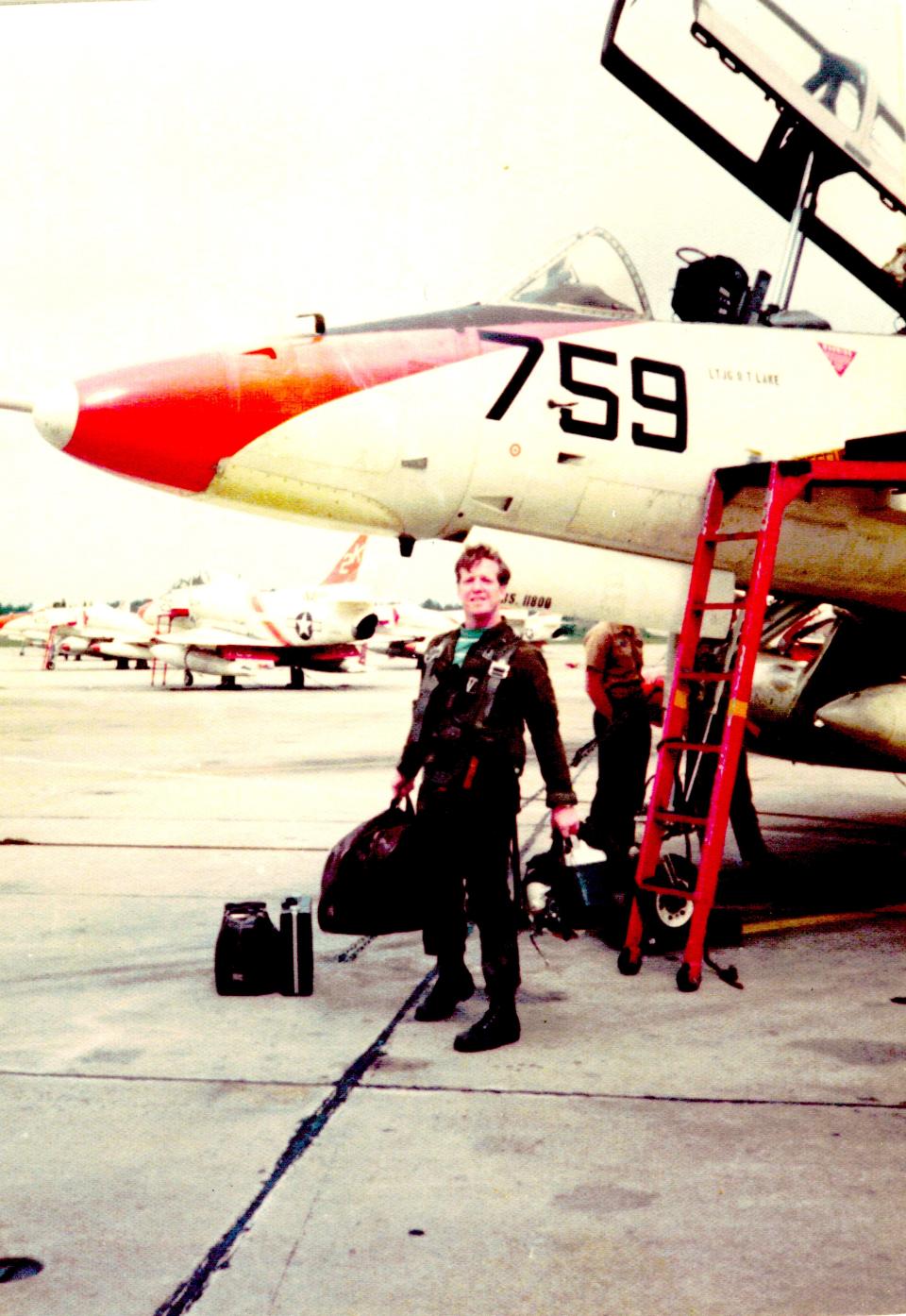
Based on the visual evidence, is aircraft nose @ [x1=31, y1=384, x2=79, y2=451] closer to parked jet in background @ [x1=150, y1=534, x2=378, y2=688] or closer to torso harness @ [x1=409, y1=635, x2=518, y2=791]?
torso harness @ [x1=409, y1=635, x2=518, y2=791]

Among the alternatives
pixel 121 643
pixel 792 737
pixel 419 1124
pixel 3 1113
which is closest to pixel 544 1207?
pixel 419 1124

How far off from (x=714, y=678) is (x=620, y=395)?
153 cm

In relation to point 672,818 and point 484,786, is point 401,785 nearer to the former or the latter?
point 484,786

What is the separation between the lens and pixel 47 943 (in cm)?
559

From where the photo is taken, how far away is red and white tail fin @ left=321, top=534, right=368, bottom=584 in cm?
3409

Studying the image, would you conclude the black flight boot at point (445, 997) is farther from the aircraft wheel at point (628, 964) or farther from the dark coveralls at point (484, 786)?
the aircraft wheel at point (628, 964)

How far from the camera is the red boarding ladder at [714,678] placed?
4.90 meters

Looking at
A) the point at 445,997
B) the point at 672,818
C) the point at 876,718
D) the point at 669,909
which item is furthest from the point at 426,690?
the point at 876,718

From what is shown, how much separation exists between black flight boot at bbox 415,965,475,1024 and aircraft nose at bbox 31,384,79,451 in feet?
9.19

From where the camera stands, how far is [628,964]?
202 inches

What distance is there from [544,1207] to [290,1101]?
1002 millimetres

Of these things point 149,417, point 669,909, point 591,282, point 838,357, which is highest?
point 591,282

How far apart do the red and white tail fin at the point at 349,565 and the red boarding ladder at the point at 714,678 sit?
2856 centimetres

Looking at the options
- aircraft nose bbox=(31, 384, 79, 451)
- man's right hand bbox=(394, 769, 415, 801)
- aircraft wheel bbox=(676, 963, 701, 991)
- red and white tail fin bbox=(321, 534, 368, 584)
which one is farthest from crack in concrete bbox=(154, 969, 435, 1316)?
red and white tail fin bbox=(321, 534, 368, 584)
